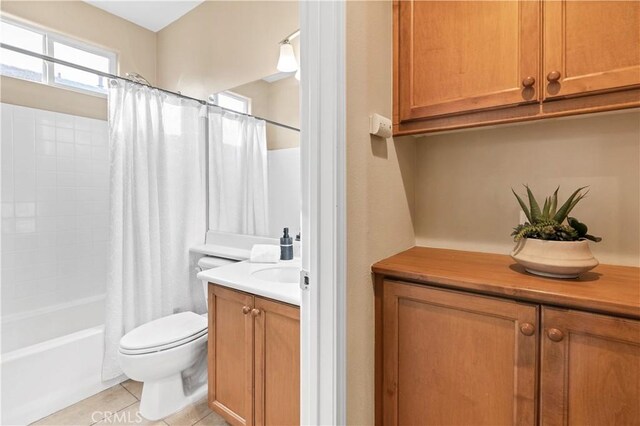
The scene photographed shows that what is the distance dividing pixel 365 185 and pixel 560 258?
0.61 m

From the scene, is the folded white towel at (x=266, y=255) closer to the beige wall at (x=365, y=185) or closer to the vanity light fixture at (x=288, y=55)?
the beige wall at (x=365, y=185)

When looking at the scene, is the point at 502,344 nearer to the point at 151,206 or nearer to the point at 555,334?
the point at 555,334

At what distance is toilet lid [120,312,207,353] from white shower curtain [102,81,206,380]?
10.6 inches

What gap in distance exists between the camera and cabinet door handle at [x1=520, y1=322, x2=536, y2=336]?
83 cm

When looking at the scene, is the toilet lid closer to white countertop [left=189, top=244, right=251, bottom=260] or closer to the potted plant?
white countertop [left=189, top=244, right=251, bottom=260]

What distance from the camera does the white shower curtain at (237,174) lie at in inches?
81.1

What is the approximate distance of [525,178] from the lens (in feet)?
4.01

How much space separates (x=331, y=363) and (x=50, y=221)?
2428 millimetres

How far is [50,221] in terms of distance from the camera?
2.22 metres

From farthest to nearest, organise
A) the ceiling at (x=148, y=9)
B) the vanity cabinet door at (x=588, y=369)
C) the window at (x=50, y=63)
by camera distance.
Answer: the ceiling at (x=148, y=9), the window at (x=50, y=63), the vanity cabinet door at (x=588, y=369)

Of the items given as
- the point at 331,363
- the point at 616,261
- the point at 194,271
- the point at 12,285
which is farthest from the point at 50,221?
the point at 616,261

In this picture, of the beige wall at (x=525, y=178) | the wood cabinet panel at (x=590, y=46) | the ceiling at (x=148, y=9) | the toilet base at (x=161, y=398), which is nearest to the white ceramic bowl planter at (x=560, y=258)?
the beige wall at (x=525, y=178)

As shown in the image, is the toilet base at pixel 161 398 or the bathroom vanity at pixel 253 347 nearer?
the bathroom vanity at pixel 253 347

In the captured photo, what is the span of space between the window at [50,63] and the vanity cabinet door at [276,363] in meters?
2.47
